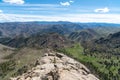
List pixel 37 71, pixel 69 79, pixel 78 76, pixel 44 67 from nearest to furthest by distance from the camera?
1. pixel 69 79
2. pixel 78 76
3. pixel 37 71
4. pixel 44 67

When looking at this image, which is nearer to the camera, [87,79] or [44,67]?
[87,79]

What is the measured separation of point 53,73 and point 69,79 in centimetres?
698

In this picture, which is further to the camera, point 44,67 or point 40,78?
point 44,67

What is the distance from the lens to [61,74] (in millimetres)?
97188

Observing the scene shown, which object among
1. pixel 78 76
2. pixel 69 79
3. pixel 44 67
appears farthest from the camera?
pixel 44 67

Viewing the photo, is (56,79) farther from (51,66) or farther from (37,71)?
(51,66)

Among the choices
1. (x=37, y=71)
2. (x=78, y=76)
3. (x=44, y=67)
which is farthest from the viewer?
(x=44, y=67)

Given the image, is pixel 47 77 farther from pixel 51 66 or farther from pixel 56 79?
pixel 51 66

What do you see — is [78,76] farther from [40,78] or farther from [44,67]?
[44,67]

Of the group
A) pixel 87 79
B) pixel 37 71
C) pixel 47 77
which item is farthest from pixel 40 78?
pixel 87 79

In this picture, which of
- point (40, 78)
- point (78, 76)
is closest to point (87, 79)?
point (78, 76)

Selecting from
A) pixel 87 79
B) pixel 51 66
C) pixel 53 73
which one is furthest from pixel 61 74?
pixel 51 66

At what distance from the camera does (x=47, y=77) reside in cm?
9769

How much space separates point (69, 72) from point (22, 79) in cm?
1837
